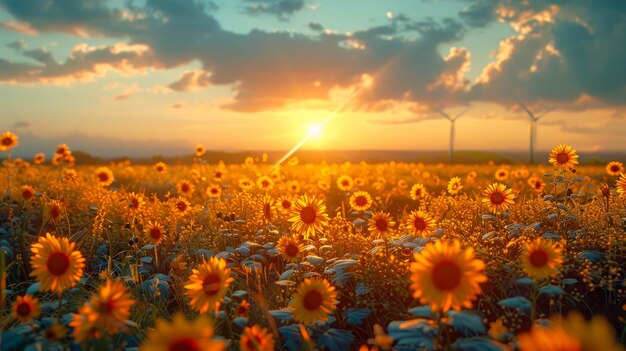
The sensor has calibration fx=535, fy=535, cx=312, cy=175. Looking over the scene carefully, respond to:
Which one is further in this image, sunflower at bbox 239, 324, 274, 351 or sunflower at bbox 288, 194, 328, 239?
→ sunflower at bbox 288, 194, 328, 239

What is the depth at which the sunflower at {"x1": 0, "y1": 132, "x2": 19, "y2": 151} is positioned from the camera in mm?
7928

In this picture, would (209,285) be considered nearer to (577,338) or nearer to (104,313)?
(104,313)

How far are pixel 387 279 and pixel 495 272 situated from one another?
0.85 metres

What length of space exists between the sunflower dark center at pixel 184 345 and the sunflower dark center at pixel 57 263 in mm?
1658

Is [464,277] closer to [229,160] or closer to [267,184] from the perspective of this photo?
[267,184]

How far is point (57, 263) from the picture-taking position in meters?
2.99

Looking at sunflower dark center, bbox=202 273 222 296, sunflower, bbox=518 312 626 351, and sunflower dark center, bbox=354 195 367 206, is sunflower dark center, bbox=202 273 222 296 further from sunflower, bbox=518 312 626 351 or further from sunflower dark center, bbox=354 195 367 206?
sunflower dark center, bbox=354 195 367 206

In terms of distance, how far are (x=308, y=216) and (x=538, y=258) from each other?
83.6 inches

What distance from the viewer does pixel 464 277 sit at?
2314 mm

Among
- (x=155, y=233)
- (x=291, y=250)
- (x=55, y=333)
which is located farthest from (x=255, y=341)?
(x=155, y=233)

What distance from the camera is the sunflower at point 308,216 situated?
4594 millimetres

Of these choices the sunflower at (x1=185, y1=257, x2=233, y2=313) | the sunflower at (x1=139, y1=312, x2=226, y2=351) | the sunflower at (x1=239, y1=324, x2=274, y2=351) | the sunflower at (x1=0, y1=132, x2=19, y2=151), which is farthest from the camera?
the sunflower at (x1=0, y1=132, x2=19, y2=151)

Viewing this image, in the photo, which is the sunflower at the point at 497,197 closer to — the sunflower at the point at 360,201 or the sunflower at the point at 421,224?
the sunflower at the point at 421,224

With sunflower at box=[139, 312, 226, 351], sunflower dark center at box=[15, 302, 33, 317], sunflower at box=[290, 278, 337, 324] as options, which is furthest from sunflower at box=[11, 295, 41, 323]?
sunflower at box=[139, 312, 226, 351]
